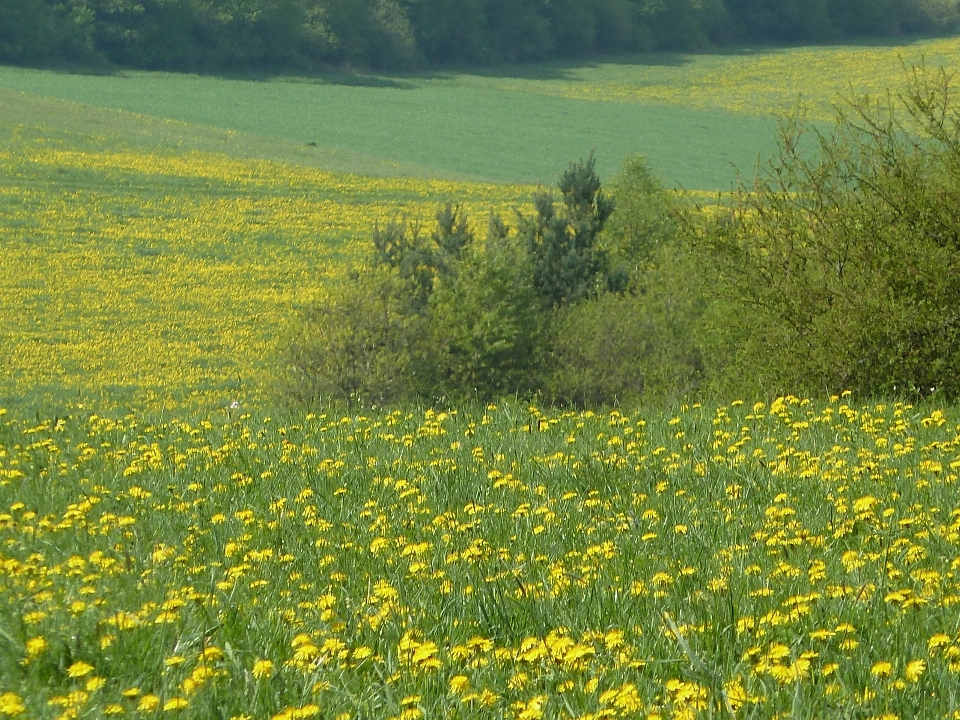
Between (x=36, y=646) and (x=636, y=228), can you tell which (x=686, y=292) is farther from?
(x=36, y=646)

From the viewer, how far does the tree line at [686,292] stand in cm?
1130

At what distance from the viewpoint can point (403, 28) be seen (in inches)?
3447

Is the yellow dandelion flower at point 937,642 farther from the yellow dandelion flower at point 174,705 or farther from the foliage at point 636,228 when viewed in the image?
the foliage at point 636,228

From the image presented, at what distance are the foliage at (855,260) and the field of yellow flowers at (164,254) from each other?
1484cm

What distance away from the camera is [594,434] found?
8469 mm

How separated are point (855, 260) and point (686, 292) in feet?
62.6

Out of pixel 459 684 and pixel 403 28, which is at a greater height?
pixel 403 28

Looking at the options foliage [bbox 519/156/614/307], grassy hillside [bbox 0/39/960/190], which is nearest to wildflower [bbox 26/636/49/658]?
foliage [bbox 519/156/614/307]

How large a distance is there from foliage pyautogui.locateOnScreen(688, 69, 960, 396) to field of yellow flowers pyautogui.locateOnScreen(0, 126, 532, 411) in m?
14.8

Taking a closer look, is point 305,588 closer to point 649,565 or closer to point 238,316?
point 649,565

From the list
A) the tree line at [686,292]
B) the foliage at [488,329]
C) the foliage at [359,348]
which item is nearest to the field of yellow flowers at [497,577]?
the tree line at [686,292]

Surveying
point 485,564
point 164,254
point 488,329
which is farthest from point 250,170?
point 485,564

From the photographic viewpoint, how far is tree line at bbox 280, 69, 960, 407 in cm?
1130

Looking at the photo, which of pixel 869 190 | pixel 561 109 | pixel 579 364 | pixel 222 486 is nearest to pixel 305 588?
pixel 222 486
